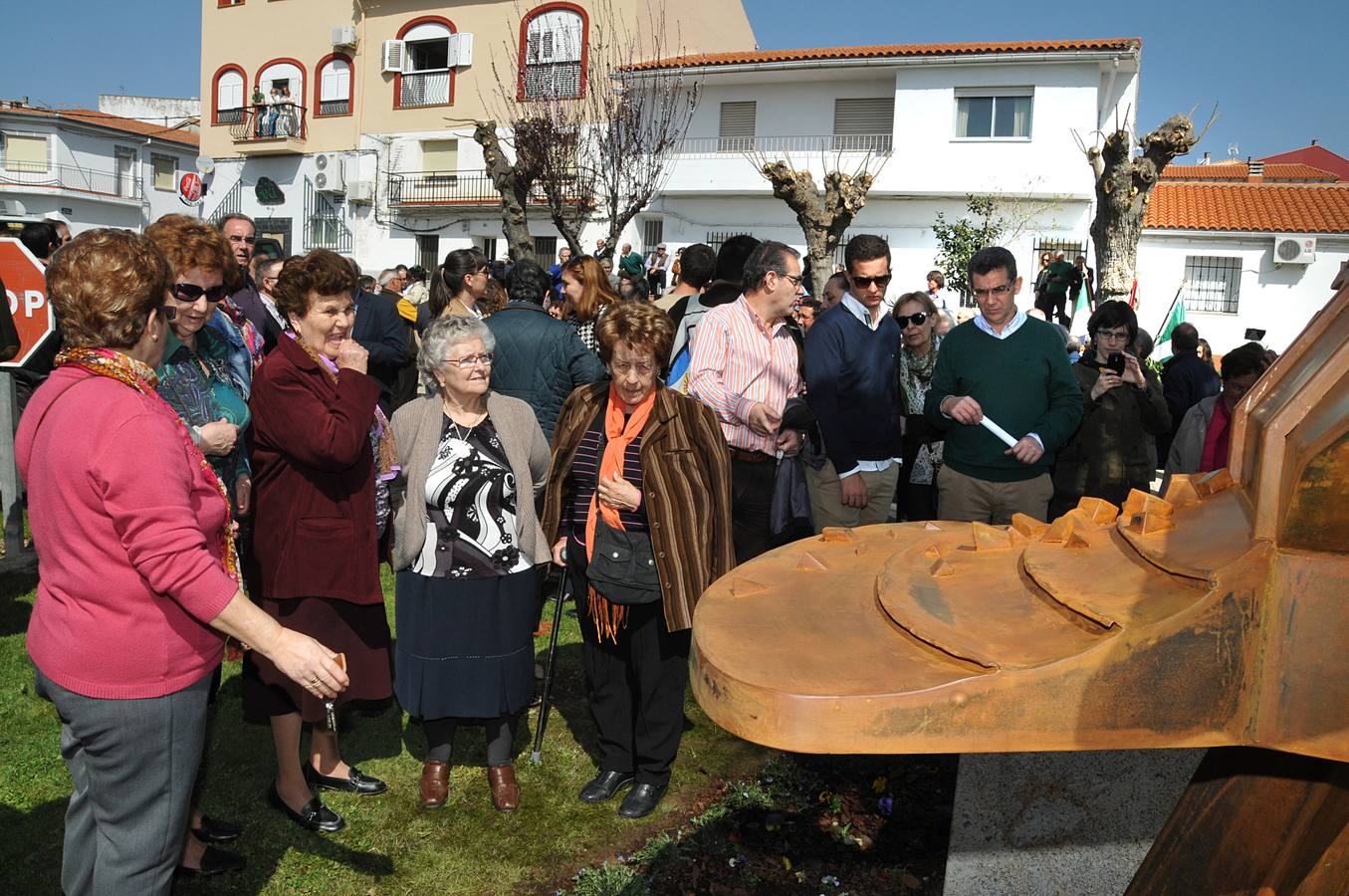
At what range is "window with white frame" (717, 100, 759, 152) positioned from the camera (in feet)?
91.9

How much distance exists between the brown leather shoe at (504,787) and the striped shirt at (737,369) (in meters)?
1.73

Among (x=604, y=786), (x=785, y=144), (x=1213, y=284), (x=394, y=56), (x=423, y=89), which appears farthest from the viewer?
(x=394, y=56)

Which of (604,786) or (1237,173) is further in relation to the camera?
(1237,173)

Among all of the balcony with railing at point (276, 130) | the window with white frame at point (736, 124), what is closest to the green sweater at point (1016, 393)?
the window with white frame at point (736, 124)

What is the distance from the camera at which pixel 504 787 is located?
405cm

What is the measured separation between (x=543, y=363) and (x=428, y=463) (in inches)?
62.4

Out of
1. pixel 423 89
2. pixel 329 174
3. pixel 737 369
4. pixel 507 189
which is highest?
pixel 423 89

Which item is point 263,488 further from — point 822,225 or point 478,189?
point 478,189

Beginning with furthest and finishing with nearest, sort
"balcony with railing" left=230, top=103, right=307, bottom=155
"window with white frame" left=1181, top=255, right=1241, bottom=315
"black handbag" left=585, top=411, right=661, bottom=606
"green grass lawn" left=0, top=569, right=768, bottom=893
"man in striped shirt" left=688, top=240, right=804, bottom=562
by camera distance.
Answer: "balcony with railing" left=230, top=103, right=307, bottom=155 → "window with white frame" left=1181, top=255, right=1241, bottom=315 → "man in striped shirt" left=688, top=240, right=804, bottom=562 → "black handbag" left=585, top=411, right=661, bottom=606 → "green grass lawn" left=0, top=569, right=768, bottom=893

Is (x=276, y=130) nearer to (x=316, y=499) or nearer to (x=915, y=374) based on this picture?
(x=915, y=374)

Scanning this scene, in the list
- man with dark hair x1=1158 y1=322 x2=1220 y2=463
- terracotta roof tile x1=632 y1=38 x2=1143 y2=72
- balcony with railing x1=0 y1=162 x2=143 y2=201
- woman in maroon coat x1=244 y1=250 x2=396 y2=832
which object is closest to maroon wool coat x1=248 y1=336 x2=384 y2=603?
woman in maroon coat x1=244 y1=250 x2=396 y2=832

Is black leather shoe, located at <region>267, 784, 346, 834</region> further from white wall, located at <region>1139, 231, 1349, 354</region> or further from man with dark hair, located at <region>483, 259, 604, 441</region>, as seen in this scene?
white wall, located at <region>1139, 231, 1349, 354</region>

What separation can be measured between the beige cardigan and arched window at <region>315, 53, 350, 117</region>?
31.4 metres

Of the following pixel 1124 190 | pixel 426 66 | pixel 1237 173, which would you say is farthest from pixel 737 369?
pixel 1237 173
